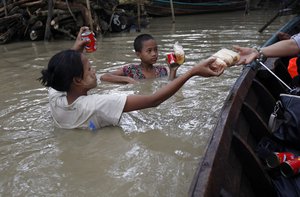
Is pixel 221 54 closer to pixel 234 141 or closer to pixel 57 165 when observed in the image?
pixel 234 141

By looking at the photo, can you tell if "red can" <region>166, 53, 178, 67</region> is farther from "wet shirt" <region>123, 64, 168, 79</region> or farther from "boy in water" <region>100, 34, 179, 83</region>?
"wet shirt" <region>123, 64, 168, 79</region>

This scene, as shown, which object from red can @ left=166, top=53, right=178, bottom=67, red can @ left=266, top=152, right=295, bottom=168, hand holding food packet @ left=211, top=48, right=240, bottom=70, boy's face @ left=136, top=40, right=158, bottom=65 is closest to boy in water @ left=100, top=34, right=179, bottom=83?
boy's face @ left=136, top=40, right=158, bottom=65

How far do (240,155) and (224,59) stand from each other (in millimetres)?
712

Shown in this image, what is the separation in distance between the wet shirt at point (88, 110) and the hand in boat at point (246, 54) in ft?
3.22

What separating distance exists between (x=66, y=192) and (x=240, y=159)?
46.6 inches

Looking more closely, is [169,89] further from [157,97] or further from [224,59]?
[224,59]

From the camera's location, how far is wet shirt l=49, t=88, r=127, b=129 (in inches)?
116

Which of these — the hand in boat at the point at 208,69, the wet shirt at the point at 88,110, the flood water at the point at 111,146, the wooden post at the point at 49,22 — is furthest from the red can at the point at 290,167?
the wooden post at the point at 49,22

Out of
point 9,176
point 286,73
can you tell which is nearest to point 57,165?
point 9,176

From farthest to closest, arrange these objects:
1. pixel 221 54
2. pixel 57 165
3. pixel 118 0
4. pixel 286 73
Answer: pixel 118 0 → pixel 286 73 → pixel 57 165 → pixel 221 54

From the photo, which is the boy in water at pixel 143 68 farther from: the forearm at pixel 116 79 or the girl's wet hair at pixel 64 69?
the girl's wet hair at pixel 64 69

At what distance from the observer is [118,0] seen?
1195cm

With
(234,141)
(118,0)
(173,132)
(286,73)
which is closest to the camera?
(234,141)

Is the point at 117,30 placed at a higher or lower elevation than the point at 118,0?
lower
